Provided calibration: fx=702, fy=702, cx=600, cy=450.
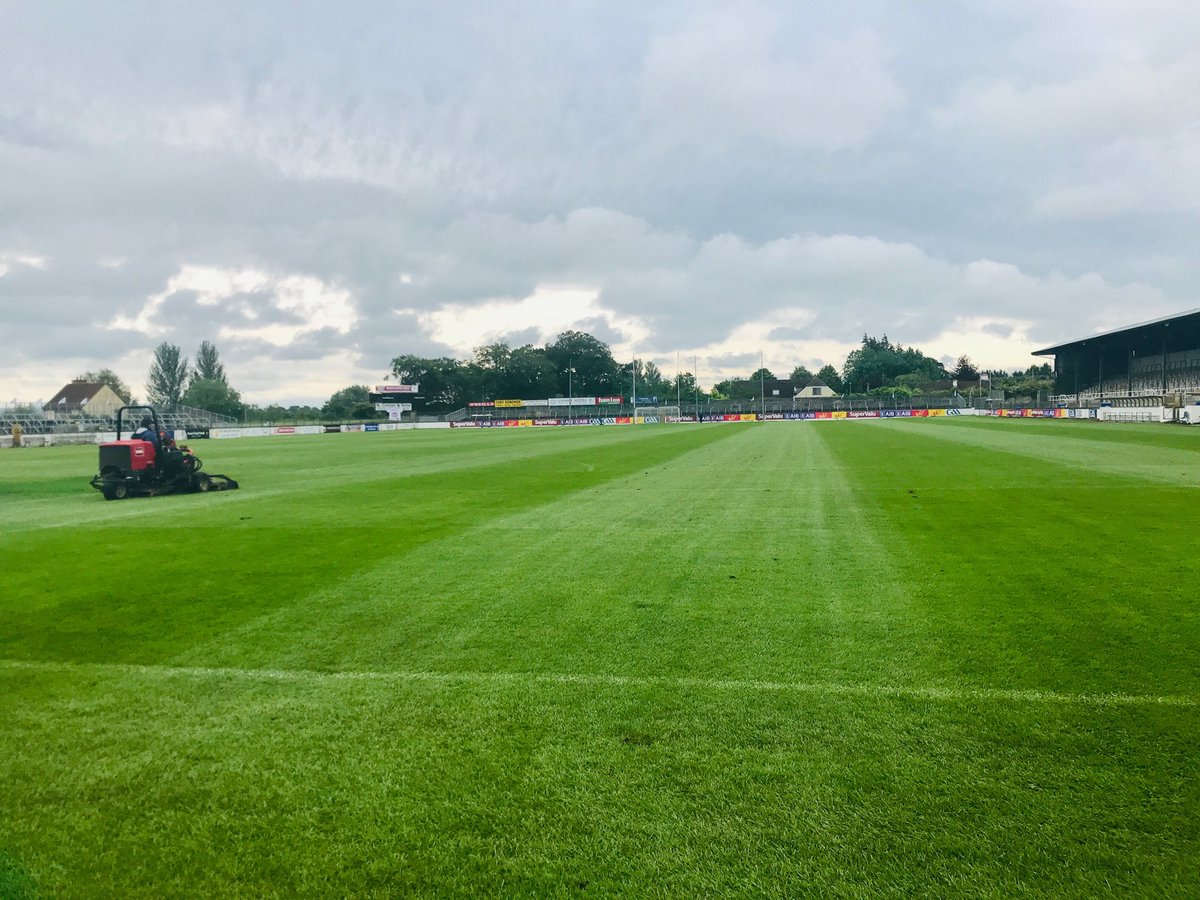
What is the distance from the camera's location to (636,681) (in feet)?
13.2

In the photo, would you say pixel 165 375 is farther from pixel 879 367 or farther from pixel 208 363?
pixel 879 367

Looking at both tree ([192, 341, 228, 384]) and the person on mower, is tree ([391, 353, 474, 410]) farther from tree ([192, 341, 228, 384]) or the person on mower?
the person on mower

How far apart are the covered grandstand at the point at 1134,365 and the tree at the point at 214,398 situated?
3950 inches

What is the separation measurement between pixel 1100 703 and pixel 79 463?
2913 cm

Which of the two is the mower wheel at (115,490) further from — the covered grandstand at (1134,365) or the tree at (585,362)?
Answer: the tree at (585,362)

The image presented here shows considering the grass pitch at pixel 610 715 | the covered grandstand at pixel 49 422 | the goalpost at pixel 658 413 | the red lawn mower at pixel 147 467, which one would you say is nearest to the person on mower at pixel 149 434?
the red lawn mower at pixel 147 467

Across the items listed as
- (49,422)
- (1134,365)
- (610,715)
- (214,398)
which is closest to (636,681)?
(610,715)

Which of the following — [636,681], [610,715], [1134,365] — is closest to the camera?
[610,715]

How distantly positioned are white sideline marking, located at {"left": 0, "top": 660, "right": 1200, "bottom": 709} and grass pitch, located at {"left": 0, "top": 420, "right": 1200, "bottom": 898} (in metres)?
0.02

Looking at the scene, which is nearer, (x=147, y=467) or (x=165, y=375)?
(x=147, y=467)

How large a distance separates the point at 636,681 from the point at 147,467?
505 inches

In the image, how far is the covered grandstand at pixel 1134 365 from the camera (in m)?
57.6

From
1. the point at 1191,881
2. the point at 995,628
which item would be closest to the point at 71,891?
the point at 1191,881

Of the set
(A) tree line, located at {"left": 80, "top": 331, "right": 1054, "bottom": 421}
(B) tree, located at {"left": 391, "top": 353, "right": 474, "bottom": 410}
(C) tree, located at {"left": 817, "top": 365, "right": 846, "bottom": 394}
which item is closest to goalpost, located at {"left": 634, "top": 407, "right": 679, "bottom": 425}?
(A) tree line, located at {"left": 80, "top": 331, "right": 1054, "bottom": 421}
